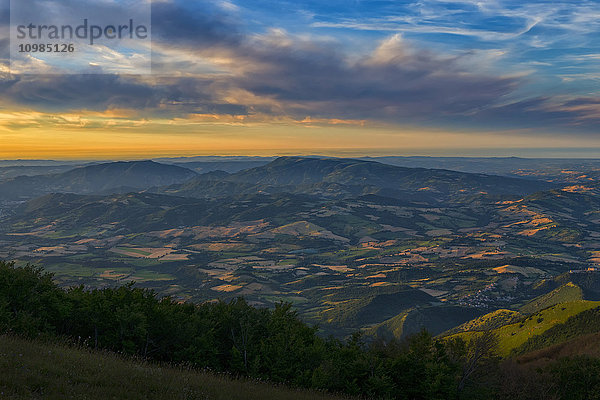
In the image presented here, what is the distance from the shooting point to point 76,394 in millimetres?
17344

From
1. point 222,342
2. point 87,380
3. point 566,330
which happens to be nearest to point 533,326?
point 566,330

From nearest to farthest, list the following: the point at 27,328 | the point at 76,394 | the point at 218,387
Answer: the point at 76,394, the point at 218,387, the point at 27,328

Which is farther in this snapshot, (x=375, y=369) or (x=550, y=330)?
(x=550, y=330)

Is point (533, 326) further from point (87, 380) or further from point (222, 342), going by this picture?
point (87, 380)

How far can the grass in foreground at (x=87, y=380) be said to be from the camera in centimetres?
1739

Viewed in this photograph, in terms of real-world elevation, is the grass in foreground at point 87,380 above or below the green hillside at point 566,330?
above

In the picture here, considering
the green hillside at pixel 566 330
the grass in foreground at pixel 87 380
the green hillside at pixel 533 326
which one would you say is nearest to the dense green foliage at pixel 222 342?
the grass in foreground at pixel 87 380

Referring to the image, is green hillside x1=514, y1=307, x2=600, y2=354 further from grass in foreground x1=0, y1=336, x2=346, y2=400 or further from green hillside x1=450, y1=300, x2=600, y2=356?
grass in foreground x1=0, y1=336, x2=346, y2=400

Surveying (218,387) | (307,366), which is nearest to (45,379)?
(218,387)

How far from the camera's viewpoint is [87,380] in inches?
763

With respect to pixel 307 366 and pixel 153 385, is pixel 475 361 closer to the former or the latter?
pixel 307 366

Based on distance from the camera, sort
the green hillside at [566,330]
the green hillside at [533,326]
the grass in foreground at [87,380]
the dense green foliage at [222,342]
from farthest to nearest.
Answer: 1. the green hillside at [533,326]
2. the green hillside at [566,330]
3. the dense green foliage at [222,342]
4. the grass in foreground at [87,380]

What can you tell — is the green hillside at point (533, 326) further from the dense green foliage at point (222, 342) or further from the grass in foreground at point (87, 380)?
the grass in foreground at point (87, 380)

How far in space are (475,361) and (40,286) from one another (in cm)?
5645
